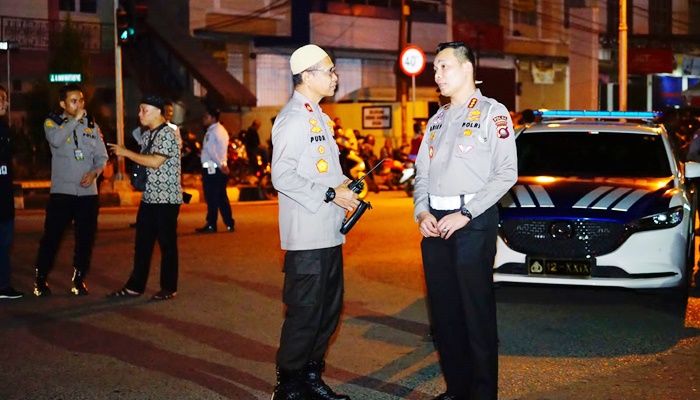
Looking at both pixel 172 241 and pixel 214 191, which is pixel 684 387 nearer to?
pixel 172 241

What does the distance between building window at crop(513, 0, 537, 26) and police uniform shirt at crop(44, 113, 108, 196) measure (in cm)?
3767

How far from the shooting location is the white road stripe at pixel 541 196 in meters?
8.99

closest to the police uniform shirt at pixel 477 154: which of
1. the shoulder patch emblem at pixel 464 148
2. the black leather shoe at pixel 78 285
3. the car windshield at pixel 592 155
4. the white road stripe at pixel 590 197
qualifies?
the shoulder patch emblem at pixel 464 148

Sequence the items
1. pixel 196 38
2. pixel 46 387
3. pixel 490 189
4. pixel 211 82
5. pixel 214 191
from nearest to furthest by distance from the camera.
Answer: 1. pixel 490 189
2. pixel 46 387
3. pixel 214 191
4. pixel 211 82
5. pixel 196 38

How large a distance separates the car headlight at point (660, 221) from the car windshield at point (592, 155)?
1.00 meters

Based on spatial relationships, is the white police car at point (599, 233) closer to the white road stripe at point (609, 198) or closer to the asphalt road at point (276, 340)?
the white road stripe at point (609, 198)

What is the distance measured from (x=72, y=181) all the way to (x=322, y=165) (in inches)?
189

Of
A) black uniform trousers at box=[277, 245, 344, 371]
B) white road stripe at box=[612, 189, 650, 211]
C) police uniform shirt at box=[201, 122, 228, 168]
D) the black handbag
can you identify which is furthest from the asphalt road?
police uniform shirt at box=[201, 122, 228, 168]

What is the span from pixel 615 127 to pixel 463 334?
4.75 meters

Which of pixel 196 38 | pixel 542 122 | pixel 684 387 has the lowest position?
pixel 684 387

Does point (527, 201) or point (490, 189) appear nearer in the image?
point (490, 189)

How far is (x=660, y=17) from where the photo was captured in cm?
5212

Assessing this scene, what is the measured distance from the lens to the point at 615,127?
1009 centimetres

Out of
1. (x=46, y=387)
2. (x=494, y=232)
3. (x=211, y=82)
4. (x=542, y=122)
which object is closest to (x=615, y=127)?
(x=542, y=122)
